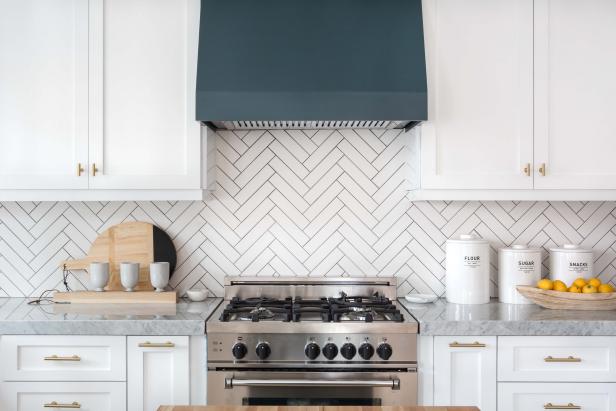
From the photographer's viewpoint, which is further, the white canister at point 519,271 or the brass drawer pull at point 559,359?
the white canister at point 519,271

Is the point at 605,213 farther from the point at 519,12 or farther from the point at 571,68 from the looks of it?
the point at 519,12

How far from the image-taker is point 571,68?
2652 mm

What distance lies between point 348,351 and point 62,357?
47.0 inches

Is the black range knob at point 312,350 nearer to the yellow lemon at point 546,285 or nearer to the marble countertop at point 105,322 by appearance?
the marble countertop at point 105,322

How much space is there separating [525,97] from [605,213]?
0.88m

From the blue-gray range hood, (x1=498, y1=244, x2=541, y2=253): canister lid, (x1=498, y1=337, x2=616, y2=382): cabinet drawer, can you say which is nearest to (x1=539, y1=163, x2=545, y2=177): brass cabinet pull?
(x1=498, y1=244, x2=541, y2=253): canister lid

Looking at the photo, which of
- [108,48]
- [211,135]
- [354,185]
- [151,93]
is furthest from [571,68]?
[108,48]

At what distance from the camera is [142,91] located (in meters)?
2.64

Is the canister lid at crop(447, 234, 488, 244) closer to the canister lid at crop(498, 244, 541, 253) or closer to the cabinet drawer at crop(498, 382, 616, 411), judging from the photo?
the canister lid at crop(498, 244, 541, 253)

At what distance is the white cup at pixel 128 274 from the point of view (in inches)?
109

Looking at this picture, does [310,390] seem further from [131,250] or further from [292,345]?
[131,250]

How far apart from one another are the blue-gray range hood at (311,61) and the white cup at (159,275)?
0.78 m

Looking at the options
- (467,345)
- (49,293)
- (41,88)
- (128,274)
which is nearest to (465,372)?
(467,345)

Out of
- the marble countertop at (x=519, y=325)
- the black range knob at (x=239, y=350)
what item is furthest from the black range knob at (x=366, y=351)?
the black range knob at (x=239, y=350)
